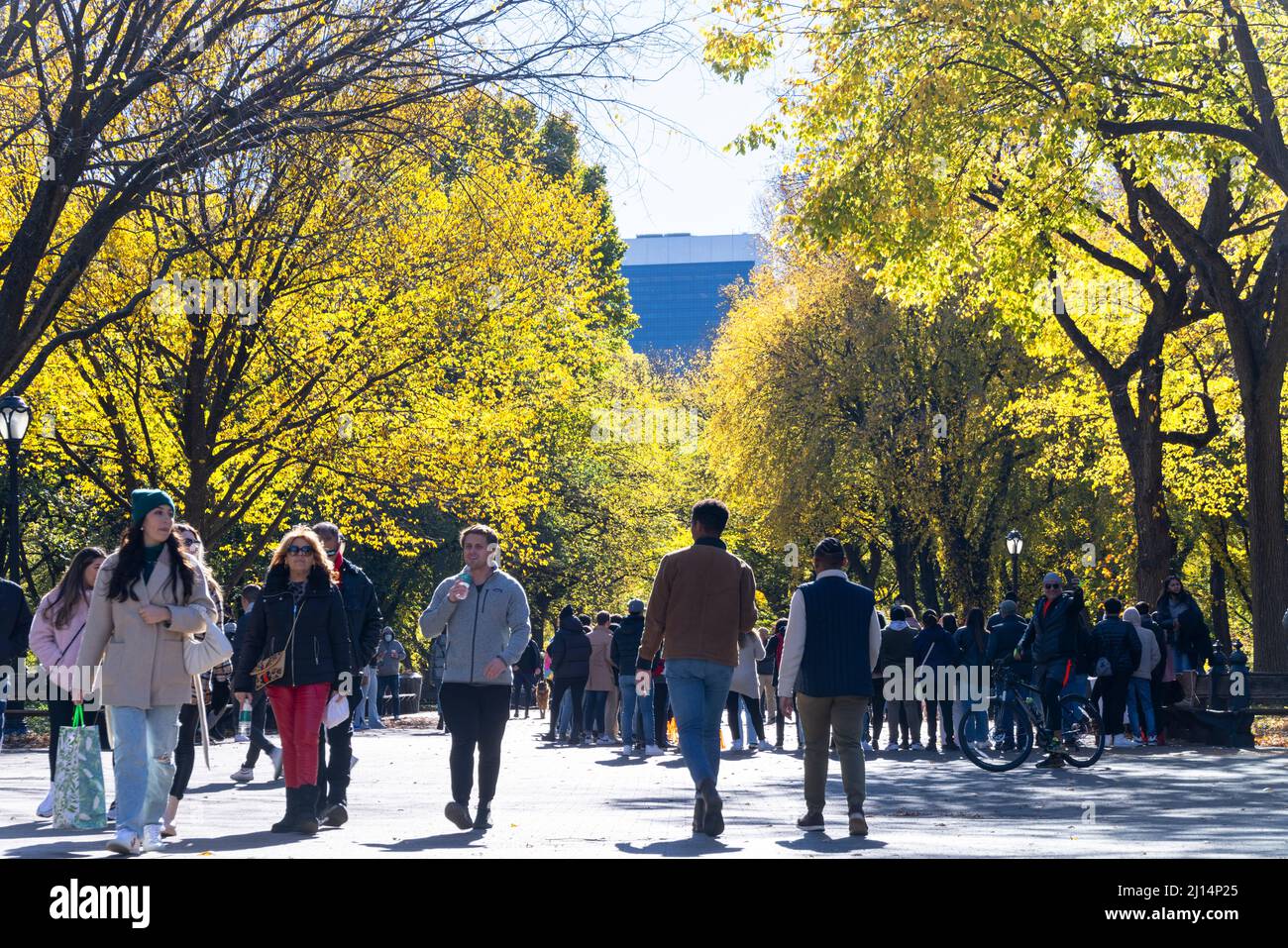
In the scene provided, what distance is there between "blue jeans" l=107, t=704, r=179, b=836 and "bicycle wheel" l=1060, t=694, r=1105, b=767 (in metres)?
10.9

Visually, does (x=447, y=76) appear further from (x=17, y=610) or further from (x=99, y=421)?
(x=99, y=421)

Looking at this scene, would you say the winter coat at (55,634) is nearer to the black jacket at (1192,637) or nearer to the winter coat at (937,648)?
the winter coat at (937,648)

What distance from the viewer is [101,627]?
926 centimetres

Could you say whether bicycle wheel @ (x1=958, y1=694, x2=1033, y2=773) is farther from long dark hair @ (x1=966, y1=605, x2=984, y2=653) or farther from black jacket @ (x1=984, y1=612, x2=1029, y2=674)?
long dark hair @ (x1=966, y1=605, x2=984, y2=653)

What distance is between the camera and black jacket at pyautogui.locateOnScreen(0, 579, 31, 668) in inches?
556

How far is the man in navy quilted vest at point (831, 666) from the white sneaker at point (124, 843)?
4040 millimetres

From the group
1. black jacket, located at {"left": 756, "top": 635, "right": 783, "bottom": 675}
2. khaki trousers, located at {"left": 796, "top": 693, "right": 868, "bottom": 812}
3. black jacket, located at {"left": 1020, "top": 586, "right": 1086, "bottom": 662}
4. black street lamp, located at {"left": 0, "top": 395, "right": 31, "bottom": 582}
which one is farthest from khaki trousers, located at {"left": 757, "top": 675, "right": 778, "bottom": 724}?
khaki trousers, located at {"left": 796, "top": 693, "right": 868, "bottom": 812}

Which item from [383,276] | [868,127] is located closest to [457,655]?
[868,127]

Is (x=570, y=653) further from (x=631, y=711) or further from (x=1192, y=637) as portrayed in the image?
(x=1192, y=637)

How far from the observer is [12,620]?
14.2 meters

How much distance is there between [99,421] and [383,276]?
4988mm

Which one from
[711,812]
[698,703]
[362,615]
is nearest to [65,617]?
[362,615]

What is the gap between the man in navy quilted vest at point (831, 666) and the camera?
36.9ft

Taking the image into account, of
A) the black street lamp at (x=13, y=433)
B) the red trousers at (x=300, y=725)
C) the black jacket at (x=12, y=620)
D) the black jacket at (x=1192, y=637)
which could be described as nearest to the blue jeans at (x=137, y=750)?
the red trousers at (x=300, y=725)
